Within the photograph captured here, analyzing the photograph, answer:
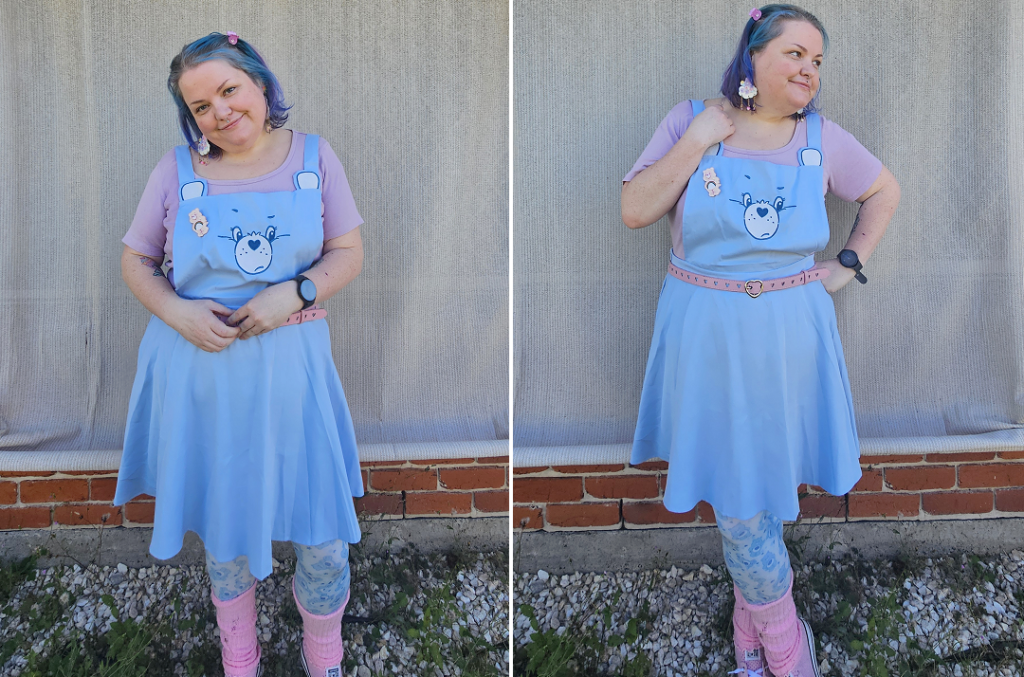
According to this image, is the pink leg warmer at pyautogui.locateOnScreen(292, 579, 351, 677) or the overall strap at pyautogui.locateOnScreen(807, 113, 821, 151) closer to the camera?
the overall strap at pyautogui.locateOnScreen(807, 113, 821, 151)

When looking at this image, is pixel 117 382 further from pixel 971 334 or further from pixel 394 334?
pixel 971 334

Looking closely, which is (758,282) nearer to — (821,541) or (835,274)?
(835,274)

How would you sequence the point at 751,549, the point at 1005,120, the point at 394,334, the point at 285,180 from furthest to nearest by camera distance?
the point at 394,334, the point at 1005,120, the point at 751,549, the point at 285,180

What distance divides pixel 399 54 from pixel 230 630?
202 centimetres

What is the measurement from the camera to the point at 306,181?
6.31ft

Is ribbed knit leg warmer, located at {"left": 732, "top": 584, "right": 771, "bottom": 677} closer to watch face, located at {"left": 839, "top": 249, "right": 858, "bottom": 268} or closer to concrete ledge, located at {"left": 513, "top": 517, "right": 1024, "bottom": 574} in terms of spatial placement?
concrete ledge, located at {"left": 513, "top": 517, "right": 1024, "bottom": 574}

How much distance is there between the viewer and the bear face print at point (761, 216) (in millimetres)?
1883

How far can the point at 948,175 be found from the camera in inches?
100

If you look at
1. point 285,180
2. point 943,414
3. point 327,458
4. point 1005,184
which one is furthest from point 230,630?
point 1005,184

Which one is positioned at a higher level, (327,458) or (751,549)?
(327,458)

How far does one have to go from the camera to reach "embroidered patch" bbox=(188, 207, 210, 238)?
1.83 m

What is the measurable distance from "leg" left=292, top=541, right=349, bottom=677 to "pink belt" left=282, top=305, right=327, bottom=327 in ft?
2.17

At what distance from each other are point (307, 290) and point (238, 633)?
1139 mm

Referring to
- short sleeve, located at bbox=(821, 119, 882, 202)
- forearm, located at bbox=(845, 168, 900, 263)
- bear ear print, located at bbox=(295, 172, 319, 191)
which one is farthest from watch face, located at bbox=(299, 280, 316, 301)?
forearm, located at bbox=(845, 168, 900, 263)
